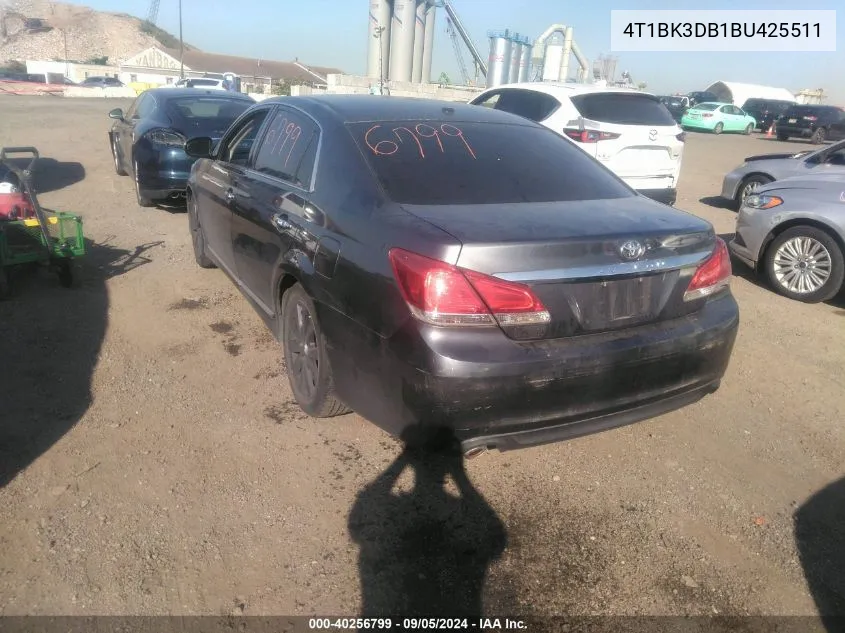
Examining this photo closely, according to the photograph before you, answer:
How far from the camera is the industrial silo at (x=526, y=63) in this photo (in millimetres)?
53719

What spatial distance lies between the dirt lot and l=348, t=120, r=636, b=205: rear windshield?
1.27m

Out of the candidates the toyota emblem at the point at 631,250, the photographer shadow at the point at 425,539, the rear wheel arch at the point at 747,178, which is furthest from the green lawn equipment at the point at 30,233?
the rear wheel arch at the point at 747,178

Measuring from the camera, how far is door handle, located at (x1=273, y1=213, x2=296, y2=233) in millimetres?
3281

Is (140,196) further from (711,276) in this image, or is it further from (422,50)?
(422,50)

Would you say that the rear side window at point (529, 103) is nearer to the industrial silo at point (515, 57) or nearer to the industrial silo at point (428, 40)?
the industrial silo at point (515, 57)

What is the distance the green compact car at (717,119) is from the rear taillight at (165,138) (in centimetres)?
3033

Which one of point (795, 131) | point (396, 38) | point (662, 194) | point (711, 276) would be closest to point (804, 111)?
point (795, 131)

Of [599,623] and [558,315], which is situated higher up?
[558,315]

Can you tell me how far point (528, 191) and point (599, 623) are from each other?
1.85 meters

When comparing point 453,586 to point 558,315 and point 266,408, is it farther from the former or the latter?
point 266,408

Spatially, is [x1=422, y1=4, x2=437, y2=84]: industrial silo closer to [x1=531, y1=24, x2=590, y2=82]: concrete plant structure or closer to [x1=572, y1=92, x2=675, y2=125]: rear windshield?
[x1=531, y1=24, x2=590, y2=82]: concrete plant structure

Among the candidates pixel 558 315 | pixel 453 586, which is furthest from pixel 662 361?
pixel 453 586

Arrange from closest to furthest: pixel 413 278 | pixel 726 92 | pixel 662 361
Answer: pixel 413 278 < pixel 662 361 < pixel 726 92

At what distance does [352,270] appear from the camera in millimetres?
2691
